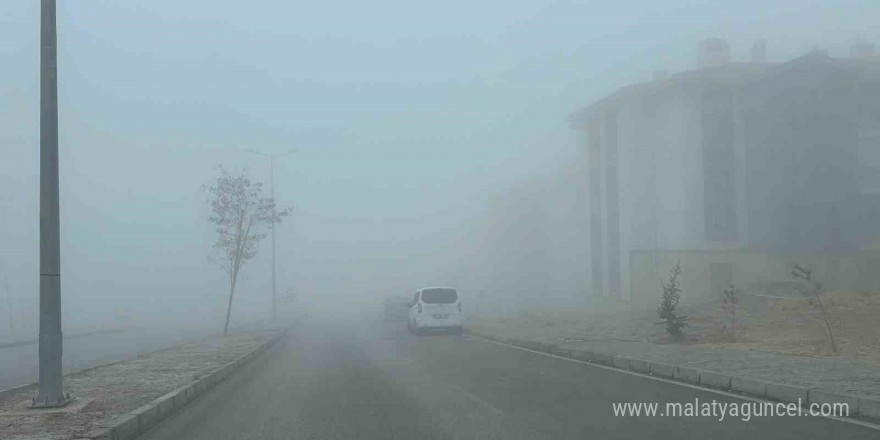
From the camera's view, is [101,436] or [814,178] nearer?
[101,436]

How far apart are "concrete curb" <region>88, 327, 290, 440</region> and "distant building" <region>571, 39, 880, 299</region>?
105 ft

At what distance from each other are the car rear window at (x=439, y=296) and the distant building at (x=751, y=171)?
17.4 meters

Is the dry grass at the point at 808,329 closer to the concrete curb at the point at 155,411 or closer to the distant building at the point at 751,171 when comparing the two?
the concrete curb at the point at 155,411

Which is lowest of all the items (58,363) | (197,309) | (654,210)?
(197,309)

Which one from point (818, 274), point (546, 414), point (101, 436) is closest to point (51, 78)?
point (101, 436)

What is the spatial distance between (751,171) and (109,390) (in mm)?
39657

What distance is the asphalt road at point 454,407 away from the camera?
25.4 ft

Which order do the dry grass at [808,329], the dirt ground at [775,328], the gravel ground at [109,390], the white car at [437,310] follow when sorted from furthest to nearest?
the white car at [437,310], the dirt ground at [775,328], the dry grass at [808,329], the gravel ground at [109,390]

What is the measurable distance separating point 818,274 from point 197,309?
77936 mm

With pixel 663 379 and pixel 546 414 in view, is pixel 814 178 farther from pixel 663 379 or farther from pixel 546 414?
pixel 546 414

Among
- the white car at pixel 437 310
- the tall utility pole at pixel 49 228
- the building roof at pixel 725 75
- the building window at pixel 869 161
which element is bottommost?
the white car at pixel 437 310

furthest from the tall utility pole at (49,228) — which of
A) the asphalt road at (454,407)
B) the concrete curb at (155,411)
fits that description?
the asphalt road at (454,407)

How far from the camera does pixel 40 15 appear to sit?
33.1 ft

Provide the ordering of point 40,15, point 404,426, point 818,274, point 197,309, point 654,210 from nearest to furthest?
point 404,426, point 40,15, point 818,274, point 654,210, point 197,309
